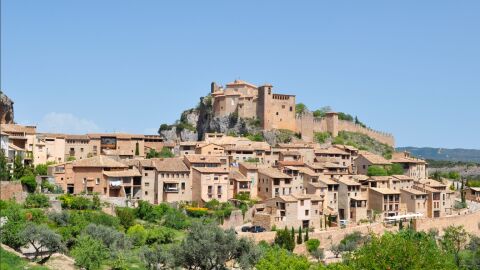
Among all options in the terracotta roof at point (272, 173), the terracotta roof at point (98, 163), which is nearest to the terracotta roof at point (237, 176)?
the terracotta roof at point (272, 173)

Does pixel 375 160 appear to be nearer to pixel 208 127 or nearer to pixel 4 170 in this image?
pixel 208 127

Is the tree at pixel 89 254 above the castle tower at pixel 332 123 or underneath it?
underneath

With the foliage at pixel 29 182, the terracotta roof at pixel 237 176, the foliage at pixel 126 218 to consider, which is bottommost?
the foliage at pixel 126 218

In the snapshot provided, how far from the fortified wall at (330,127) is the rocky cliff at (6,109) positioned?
31.8 metres

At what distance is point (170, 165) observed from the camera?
183ft

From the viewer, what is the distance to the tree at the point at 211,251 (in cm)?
3872

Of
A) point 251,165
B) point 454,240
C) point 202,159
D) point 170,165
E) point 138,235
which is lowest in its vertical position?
point 454,240

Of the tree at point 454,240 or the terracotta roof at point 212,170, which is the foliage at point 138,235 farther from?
the tree at point 454,240

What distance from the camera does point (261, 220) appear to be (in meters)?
52.7

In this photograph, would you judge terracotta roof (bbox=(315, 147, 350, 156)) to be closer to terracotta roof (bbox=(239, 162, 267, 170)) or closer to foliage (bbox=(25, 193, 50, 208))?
terracotta roof (bbox=(239, 162, 267, 170))

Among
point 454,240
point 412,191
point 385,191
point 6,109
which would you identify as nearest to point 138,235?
point 385,191

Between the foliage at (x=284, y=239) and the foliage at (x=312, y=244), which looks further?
the foliage at (x=312, y=244)

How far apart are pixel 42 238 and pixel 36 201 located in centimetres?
938

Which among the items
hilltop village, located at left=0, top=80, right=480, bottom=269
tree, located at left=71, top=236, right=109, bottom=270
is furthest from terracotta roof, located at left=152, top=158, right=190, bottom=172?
tree, located at left=71, top=236, right=109, bottom=270
